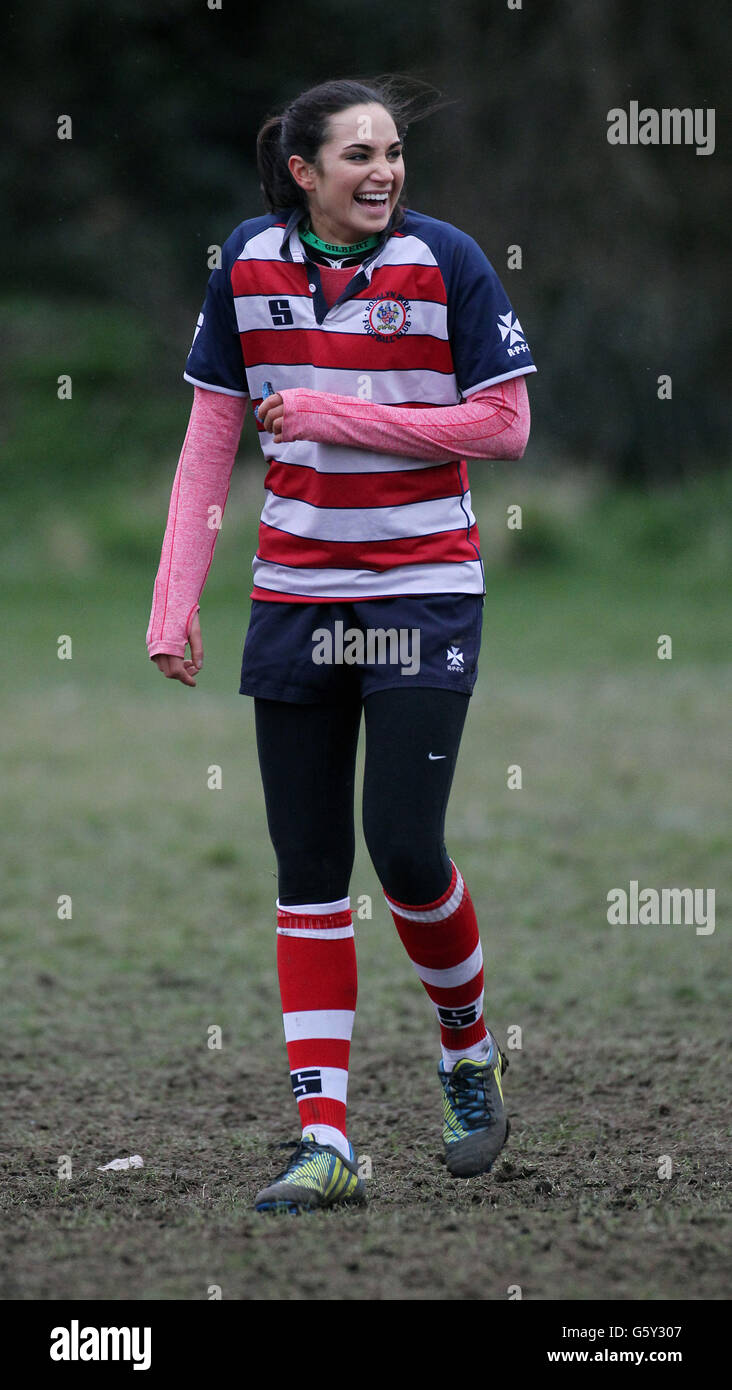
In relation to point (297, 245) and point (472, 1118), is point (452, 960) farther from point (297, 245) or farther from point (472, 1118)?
point (297, 245)

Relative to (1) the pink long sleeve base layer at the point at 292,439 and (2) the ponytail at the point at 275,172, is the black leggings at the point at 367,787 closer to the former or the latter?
(1) the pink long sleeve base layer at the point at 292,439

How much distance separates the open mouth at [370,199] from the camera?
11.7 ft

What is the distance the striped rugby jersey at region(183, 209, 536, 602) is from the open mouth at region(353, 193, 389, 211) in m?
0.06

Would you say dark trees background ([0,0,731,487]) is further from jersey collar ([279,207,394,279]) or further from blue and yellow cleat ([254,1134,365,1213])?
blue and yellow cleat ([254,1134,365,1213])

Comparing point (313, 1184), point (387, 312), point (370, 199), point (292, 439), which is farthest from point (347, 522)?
point (313, 1184)

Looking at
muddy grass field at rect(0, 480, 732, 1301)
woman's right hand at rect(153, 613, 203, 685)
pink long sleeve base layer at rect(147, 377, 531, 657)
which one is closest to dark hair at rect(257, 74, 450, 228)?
pink long sleeve base layer at rect(147, 377, 531, 657)

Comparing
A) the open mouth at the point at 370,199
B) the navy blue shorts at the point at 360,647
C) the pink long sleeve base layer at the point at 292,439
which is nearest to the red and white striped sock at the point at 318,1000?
the navy blue shorts at the point at 360,647

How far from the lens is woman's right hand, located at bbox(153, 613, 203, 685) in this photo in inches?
147

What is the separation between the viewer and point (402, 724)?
3553 millimetres

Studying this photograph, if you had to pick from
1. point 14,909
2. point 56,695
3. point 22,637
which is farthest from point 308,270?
point 22,637

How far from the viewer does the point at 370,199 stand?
3576mm

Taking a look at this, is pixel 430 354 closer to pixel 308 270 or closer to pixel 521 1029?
pixel 308 270

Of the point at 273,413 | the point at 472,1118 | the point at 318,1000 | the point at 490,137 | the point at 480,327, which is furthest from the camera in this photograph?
the point at 490,137

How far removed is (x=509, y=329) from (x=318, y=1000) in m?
1.43
